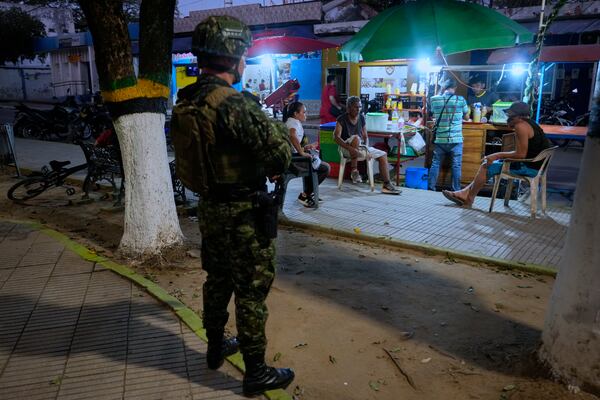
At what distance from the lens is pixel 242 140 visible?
8.34 ft

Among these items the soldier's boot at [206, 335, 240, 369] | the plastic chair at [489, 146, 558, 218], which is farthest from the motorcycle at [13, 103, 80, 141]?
the soldier's boot at [206, 335, 240, 369]

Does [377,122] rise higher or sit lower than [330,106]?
lower

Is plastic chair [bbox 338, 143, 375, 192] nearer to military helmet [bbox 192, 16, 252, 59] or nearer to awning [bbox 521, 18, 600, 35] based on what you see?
military helmet [bbox 192, 16, 252, 59]

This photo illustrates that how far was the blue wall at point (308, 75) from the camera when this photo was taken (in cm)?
2119

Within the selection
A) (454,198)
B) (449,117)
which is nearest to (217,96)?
(454,198)

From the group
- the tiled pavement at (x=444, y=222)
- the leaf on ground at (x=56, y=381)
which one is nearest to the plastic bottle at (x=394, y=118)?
the tiled pavement at (x=444, y=222)

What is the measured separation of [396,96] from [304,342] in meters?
8.87

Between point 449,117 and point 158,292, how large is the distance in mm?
5517

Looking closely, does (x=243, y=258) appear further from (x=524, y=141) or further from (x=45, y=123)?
(x=45, y=123)

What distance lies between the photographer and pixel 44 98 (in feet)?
114

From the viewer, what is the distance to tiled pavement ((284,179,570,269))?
5.34m

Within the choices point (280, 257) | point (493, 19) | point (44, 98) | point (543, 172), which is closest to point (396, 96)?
point (493, 19)

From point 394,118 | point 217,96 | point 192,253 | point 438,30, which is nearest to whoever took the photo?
point 217,96

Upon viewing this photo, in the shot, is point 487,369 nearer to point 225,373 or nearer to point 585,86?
point 225,373
